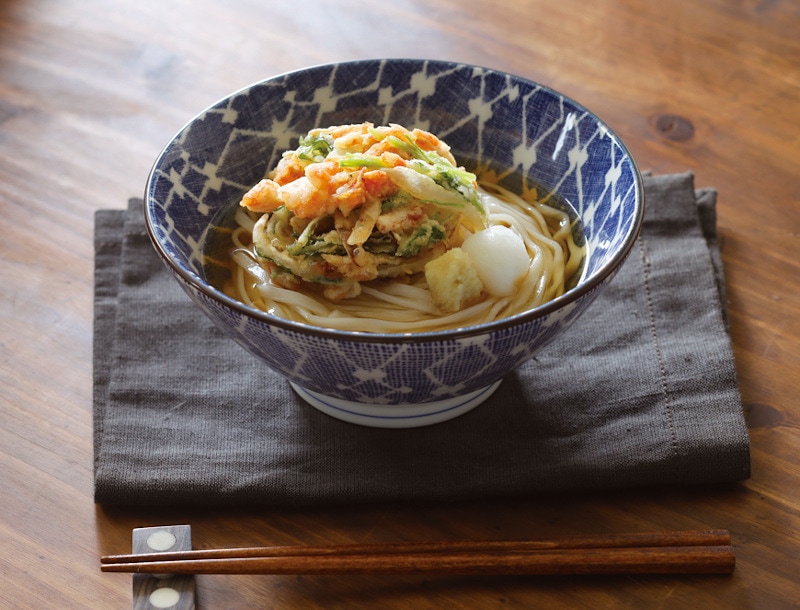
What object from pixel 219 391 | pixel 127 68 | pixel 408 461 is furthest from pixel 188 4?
pixel 408 461

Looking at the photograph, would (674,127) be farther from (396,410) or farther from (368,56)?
(396,410)

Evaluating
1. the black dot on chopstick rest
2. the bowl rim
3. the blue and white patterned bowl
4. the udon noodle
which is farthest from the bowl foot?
the black dot on chopstick rest

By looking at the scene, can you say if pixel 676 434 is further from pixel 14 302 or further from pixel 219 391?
pixel 14 302

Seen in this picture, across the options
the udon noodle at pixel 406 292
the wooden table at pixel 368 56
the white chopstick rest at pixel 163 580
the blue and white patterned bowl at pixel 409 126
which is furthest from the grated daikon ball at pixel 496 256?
the white chopstick rest at pixel 163 580

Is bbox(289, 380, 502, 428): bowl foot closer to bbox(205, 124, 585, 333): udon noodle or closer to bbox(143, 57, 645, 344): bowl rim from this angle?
bbox(205, 124, 585, 333): udon noodle

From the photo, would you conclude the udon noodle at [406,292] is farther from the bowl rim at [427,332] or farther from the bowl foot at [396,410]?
the bowl rim at [427,332]

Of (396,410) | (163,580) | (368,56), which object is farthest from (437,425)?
(368,56)
